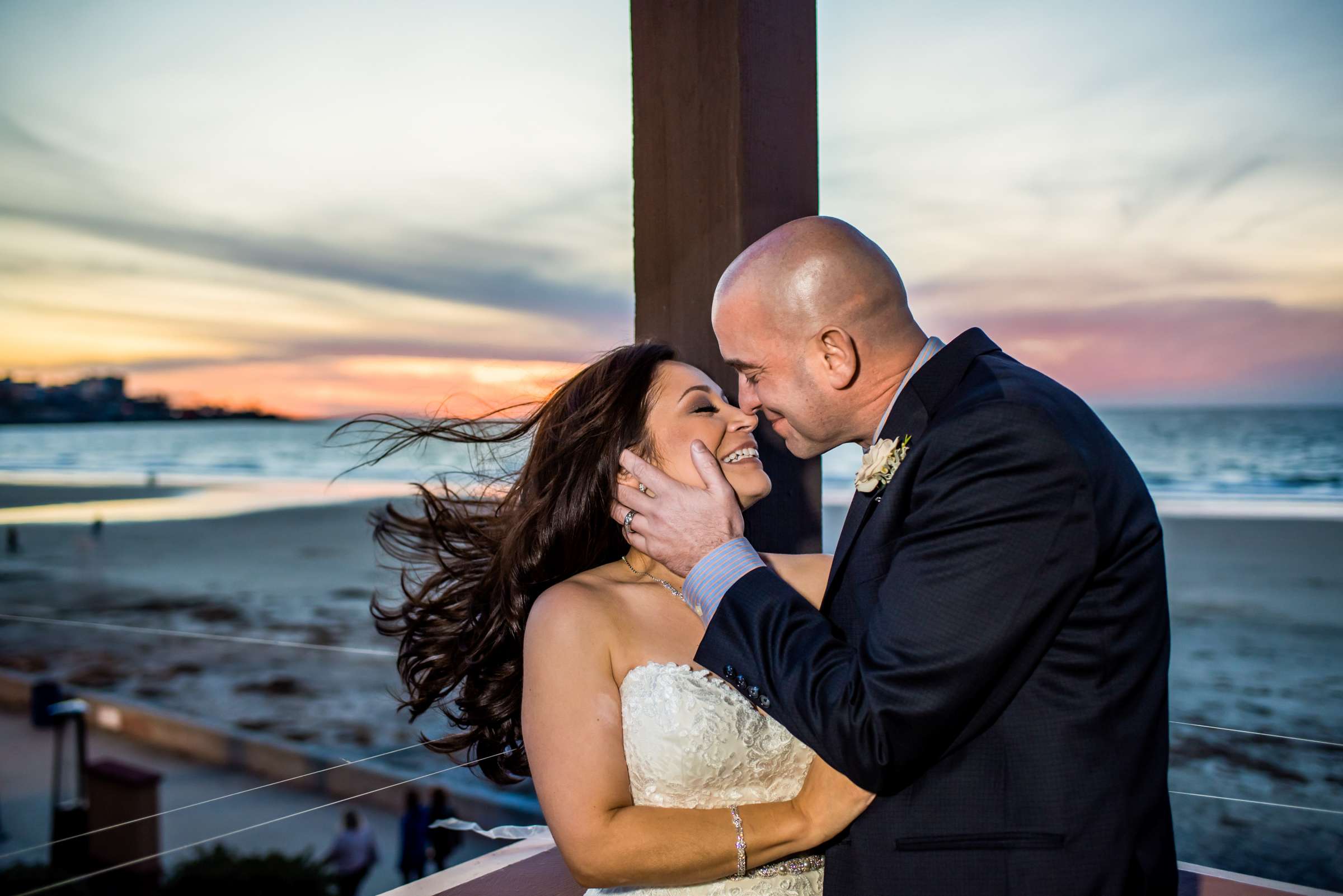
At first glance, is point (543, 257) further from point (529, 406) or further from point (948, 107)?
point (529, 406)

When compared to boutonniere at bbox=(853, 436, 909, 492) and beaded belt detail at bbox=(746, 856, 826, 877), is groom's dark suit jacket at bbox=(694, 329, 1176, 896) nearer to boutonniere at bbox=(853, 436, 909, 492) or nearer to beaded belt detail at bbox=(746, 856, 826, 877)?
boutonniere at bbox=(853, 436, 909, 492)

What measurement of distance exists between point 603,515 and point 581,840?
2.69 feet

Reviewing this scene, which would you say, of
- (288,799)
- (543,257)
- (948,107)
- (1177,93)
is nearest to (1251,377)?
(1177,93)

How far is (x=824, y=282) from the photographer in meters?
1.69

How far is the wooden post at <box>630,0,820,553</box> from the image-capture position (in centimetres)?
198

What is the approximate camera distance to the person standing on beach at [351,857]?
803 cm

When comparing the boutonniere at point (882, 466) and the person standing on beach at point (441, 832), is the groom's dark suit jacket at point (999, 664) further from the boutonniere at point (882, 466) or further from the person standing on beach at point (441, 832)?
the person standing on beach at point (441, 832)

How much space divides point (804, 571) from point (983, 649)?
3.09ft

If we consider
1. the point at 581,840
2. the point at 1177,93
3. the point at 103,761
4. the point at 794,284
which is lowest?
the point at 103,761

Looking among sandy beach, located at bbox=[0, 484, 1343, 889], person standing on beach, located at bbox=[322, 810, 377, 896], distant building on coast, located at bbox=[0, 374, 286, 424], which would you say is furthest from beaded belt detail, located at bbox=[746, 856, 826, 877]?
distant building on coast, located at bbox=[0, 374, 286, 424]

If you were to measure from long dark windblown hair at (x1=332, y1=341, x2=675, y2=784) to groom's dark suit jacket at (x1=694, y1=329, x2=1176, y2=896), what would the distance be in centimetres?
85

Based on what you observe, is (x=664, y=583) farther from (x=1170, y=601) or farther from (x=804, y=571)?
(x=1170, y=601)

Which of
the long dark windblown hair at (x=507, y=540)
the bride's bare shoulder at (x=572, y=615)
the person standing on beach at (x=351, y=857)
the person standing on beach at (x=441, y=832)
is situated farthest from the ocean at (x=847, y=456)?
the bride's bare shoulder at (x=572, y=615)

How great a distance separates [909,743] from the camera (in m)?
1.24
